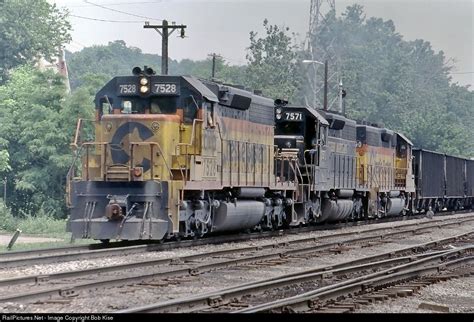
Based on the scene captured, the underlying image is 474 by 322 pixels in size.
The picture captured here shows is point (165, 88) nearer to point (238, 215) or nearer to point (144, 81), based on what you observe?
point (144, 81)

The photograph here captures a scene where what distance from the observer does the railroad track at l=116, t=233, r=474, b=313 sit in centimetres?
952

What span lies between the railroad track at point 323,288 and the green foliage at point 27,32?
46.5 m

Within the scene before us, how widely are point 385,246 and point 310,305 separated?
10.4 meters

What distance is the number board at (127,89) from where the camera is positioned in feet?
59.9

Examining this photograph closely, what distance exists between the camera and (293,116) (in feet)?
83.4

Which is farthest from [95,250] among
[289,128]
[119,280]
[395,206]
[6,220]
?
[395,206]

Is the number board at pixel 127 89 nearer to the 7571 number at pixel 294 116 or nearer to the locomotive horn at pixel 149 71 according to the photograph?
the locomotive horn at pixel 149 71

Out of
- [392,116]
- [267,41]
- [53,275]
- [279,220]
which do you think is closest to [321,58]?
[267,41]

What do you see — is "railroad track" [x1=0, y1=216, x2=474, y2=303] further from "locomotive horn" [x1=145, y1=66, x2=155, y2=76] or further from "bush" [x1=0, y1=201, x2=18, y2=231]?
"bush" [x1=0, y1=201, x2=18, y2=231]

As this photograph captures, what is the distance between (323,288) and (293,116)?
48.3 feet

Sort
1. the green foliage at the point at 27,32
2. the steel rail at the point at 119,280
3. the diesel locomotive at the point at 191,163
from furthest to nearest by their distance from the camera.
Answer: the green foliage at the point at 27,32, the diesel locomotive at the point at 191,163, the steel rail at the point at 119,280

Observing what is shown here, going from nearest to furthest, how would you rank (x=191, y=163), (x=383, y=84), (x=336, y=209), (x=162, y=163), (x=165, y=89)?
(x=162, y=163) < (x=191, y=163) < (x=165, y=89) < (x=336, y=209) < (x=383, y=84)

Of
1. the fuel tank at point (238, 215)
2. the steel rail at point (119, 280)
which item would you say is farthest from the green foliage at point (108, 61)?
the steel rail at point (119, 280)

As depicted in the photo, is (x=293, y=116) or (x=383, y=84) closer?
(x=293, y=116)
